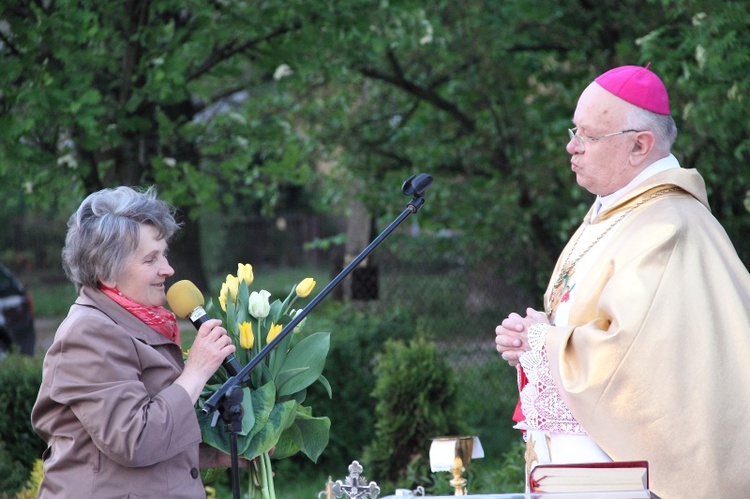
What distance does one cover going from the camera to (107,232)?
10.5 feet

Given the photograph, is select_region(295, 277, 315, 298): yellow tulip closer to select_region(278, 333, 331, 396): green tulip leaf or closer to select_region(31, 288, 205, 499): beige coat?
select_region(278, 333, 331, 396): green tulip leaf

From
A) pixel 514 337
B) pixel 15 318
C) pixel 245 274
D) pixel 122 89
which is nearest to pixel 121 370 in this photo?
pixel 245 274

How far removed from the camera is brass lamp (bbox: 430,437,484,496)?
152 inches

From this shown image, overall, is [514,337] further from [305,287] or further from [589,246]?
[305,287]

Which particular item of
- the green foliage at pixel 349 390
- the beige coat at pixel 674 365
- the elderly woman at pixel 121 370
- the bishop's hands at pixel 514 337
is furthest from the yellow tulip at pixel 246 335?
the green foliage at pixel 349 390

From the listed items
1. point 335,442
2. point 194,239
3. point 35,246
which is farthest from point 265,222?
point 335,442

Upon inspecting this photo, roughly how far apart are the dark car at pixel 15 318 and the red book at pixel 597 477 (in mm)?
9965

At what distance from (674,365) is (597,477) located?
0.82 meters

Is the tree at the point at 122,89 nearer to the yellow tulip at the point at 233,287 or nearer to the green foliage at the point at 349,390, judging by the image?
the green foliage at the point at 349,390

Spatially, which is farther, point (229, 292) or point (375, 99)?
point (375, 99)

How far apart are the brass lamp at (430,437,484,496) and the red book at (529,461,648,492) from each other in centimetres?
126

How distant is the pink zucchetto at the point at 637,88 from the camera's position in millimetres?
3572

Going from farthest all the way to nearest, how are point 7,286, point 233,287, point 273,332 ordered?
1. point 7,286
2. point 233,287
3. point 273,332

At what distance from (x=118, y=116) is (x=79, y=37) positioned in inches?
25.8
